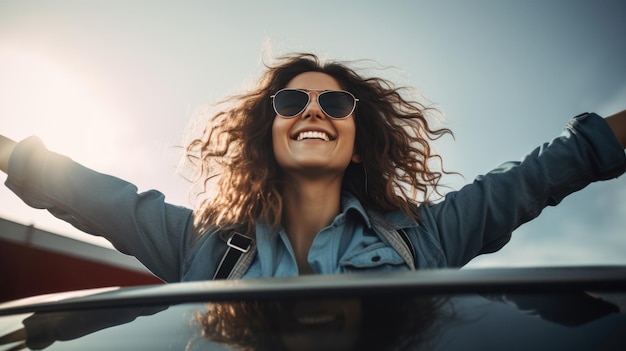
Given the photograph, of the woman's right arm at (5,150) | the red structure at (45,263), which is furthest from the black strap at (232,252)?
the red structure at (45,263)

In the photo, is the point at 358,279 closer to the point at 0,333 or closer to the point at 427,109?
the point at 0,333

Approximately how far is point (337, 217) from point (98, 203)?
100 cm

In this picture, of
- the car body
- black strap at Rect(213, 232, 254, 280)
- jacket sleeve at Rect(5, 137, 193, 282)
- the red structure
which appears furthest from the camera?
the red structure

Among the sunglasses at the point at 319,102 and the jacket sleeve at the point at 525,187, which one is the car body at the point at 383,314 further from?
the sunglasses at the point at 319,102

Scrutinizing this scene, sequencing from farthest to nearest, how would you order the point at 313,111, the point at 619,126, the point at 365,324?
the point at 313,111, the point at 619,126, the point at 365,324

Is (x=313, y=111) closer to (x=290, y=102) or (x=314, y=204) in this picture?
(x=290, y=102)

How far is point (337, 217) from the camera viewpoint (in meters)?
2.13

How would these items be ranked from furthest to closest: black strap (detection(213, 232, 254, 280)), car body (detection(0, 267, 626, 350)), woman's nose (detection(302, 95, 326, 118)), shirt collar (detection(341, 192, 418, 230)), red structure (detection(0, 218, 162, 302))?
1. red structure (detection(0, 218, 162, 302))
2. woman's nose (detection(302, 95, 326, 118))
3. shirt collar (detection(341, 192, 418, 230))
4. black strap (detection(213, 232, 254, 280))
5. car body (detection(0, 267, 626, 350))

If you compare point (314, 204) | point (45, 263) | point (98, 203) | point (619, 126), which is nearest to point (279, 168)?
point (314, 204)

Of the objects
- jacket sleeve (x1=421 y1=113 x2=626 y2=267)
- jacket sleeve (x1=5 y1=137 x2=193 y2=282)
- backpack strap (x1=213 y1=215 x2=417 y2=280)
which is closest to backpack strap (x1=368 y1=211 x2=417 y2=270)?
backpack strap (x1=213 y1=215 x2=417 y2=280)

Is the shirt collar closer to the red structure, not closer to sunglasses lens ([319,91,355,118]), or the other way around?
sunglasses lens ([319,91,355,118])

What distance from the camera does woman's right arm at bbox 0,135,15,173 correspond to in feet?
6.84

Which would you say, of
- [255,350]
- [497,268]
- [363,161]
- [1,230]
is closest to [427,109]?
[363,161]

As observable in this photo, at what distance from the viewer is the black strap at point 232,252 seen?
75.0 inches
